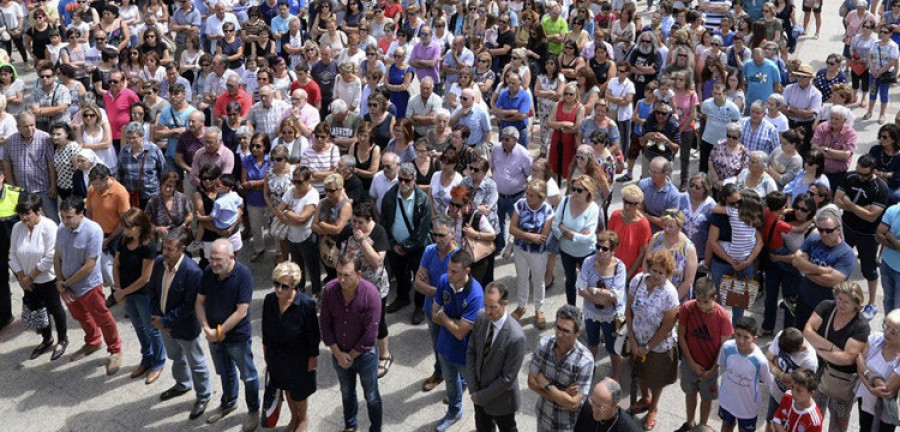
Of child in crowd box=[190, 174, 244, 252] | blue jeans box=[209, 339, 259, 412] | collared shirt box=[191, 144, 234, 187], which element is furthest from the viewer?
collared shirt box=[191, 144, 234, 187]

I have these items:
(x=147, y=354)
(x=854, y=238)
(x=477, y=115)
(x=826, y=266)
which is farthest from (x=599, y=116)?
(x=147, y=354)

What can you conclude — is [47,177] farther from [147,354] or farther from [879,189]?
[879,189]

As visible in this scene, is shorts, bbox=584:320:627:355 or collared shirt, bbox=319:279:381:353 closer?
collared shirt, bbox=319:279:381:353

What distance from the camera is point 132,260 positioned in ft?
25.1

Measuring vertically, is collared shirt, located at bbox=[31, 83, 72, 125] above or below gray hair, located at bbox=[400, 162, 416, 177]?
above

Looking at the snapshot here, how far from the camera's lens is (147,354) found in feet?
26.5

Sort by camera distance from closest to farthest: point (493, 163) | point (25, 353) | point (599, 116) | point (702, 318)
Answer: point (702, 318) → point (25, 353) → point (493, 163) → point (599, 116)

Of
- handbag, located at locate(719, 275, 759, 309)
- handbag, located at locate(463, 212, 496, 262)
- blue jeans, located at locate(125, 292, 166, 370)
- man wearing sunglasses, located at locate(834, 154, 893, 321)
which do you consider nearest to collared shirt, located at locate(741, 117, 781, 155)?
man wearing sunglasses, located at locate(834, 154, 893, 321)

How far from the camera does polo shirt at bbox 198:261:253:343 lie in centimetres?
693

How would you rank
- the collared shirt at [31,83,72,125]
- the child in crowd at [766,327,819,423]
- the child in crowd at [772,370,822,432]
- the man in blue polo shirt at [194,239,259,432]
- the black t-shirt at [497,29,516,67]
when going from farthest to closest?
the black t-shirt at [497,29,516,67] → the collared shirt at [31,83,72,125] → the man in blue polo shirt at [194,239,259,432] → the child in crowd at [766,327,819,423] → the child in crowd at [772,370,822,432]

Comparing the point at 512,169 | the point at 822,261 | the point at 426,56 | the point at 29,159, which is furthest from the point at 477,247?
the point at 426,56

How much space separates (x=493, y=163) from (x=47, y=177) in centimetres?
471

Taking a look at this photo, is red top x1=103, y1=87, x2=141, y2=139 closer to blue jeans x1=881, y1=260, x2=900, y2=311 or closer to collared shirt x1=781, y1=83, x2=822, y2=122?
collared shirt x1=781, y1=83, x2=822, y2=122

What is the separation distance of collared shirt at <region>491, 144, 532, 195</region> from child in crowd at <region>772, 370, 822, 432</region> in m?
4.07
